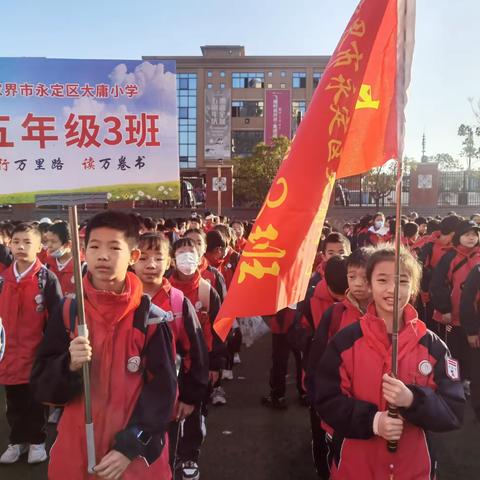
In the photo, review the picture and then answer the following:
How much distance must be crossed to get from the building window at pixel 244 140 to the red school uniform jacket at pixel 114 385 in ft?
154

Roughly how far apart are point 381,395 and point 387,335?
0.25 m

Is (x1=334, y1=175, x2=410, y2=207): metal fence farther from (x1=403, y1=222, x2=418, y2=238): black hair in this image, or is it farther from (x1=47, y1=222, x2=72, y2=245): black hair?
(x1=47, y1=222, x2=72, y2=245): black hair

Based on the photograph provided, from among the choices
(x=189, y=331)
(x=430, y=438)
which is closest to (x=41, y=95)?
(x=189, y=331)

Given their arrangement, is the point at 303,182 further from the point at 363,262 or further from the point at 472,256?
the point at 472,256

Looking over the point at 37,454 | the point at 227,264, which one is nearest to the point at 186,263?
the point at 37,454

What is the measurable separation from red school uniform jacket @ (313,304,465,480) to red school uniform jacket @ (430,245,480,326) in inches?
124

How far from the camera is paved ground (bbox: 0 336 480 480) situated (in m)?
3.78

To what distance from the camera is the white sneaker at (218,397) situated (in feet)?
Result: 16.7

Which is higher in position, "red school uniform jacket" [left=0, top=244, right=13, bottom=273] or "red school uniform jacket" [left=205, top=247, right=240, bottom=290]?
"red school uniform jacket" [left=0, top=244, right=13, bottom=273]

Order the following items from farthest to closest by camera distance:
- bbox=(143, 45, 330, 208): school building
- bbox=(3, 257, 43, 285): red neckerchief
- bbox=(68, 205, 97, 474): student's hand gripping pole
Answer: bbox=(143, 45, 330, 208): school building → bbox=(3, 257, 43, 285): red neckerchief → bbox=(68, 205, 97, 474): student's hand gripping pole

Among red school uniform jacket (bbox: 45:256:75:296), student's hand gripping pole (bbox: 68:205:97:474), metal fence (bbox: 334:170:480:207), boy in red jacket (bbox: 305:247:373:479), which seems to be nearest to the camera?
student's hand gripping pole (bbox: 68:205:97:474)

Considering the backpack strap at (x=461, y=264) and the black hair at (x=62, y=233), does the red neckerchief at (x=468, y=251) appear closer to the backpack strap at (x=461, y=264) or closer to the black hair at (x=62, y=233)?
the backpack strap at (x=461, y=264)

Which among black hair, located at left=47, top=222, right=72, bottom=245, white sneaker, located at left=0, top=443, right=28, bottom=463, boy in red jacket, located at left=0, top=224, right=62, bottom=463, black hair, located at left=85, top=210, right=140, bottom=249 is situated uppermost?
black hair, located at left=85, top=210, right=140, bottom=249

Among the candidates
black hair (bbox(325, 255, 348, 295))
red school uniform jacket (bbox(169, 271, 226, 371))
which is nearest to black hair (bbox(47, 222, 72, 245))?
red school uniform jacket (bbox(169, 271, 226, 371))
